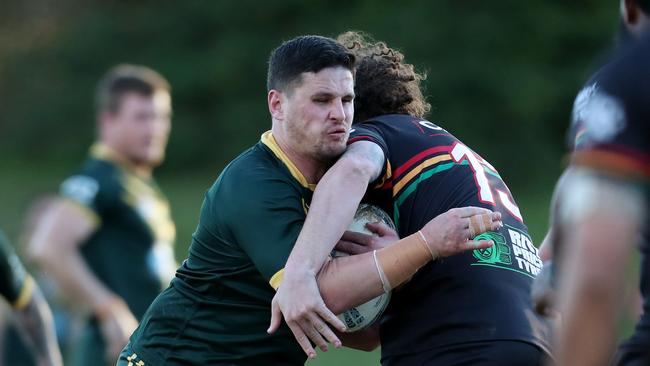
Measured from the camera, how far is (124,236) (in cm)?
711

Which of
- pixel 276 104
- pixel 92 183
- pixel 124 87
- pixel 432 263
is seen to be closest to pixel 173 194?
pixel 124 87

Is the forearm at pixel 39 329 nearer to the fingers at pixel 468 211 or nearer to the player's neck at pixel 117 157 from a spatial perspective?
the fingers at pixel 468 211

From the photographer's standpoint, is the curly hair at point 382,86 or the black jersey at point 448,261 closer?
the black jersey at point 448,261

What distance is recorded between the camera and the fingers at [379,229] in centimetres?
372

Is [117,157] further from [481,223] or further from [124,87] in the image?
[481,223]

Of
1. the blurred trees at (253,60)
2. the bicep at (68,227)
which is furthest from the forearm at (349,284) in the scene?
the blurred trees at (253,60)

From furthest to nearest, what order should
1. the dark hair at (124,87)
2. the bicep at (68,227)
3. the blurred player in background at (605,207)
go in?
the dark hair at (124,87), the bicep at (68,227), the blurred player in background at (605,207)

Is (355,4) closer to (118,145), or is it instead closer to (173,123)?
(173,123)

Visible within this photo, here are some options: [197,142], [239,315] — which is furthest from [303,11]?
[239,315]

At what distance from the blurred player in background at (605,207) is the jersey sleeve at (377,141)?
1397mm

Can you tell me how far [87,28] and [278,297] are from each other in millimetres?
25018

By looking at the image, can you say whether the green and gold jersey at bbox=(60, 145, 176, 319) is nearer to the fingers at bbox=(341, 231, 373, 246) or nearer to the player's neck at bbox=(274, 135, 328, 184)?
the player's neck at bbox=(274, 135, 328, 184)

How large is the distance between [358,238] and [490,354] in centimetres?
54

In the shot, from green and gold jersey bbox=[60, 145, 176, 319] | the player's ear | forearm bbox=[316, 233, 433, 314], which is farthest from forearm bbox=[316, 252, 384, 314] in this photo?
green and gold jersey bbox=[60, 145, 176, 319]
